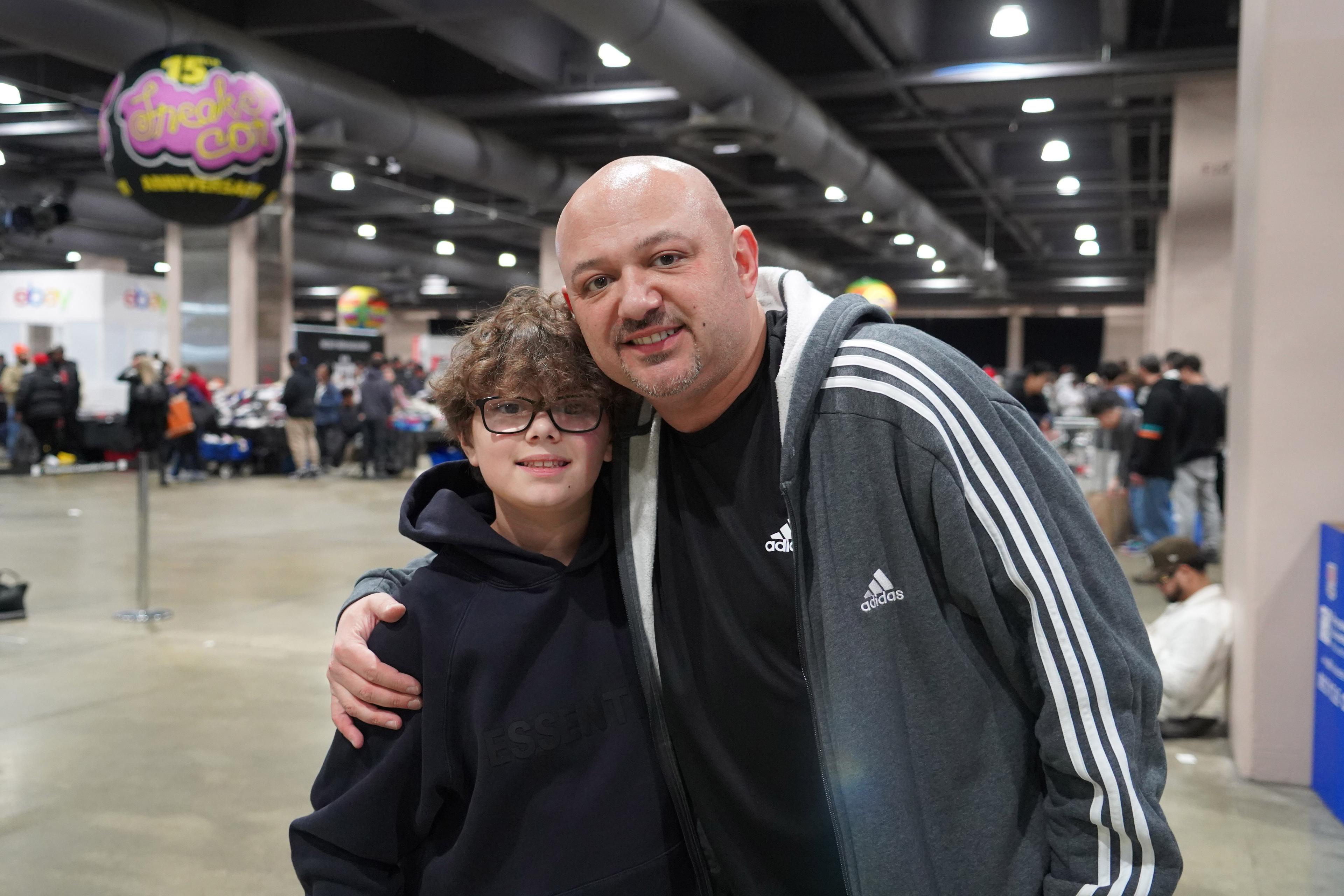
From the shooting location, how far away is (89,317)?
18.2 m

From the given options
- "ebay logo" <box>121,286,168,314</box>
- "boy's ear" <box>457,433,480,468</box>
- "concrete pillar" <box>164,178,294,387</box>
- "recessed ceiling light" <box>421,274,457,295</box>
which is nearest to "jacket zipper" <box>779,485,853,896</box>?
"boy's ear" <box>457,433,480,468</box>

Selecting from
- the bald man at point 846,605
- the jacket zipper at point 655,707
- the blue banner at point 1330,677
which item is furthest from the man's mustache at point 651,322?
the blue banner at point 1330,677

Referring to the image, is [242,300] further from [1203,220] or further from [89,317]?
[1203,220]

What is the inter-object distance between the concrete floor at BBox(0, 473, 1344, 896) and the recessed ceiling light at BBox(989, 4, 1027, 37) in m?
4.76

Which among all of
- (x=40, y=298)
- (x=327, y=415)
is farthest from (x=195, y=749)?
(x=40, y=298)

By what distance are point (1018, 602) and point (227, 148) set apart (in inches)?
202

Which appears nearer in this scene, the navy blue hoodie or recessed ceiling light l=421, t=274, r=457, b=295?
the navy blue hoodie

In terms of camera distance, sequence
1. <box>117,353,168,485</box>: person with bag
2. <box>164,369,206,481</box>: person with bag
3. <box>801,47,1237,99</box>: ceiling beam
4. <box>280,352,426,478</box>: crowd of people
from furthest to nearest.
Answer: <box>280,352,426,478</box>: crowd of people, <box>164,369,206,481</box>: person with bag, <box>117,353,168,485</box>: person with bag, <box>801,47,1237,99</box>: ceiling beam

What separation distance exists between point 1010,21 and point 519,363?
8876 mm

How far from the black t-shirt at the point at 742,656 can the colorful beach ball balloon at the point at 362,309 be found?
2259 cm

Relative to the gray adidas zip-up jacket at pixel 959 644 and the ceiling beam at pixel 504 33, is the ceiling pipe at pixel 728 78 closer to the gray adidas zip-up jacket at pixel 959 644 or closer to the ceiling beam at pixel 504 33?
the ceiling beam at pixel 504 33

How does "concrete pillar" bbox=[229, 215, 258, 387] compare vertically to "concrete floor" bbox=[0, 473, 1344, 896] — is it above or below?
above

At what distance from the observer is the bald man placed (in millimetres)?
1261

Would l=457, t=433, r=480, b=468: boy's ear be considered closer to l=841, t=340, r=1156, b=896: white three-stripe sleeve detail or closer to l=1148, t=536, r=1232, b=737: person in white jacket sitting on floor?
l=841, t=340, r=1156, b=896: white three-stripe sleeve detail
